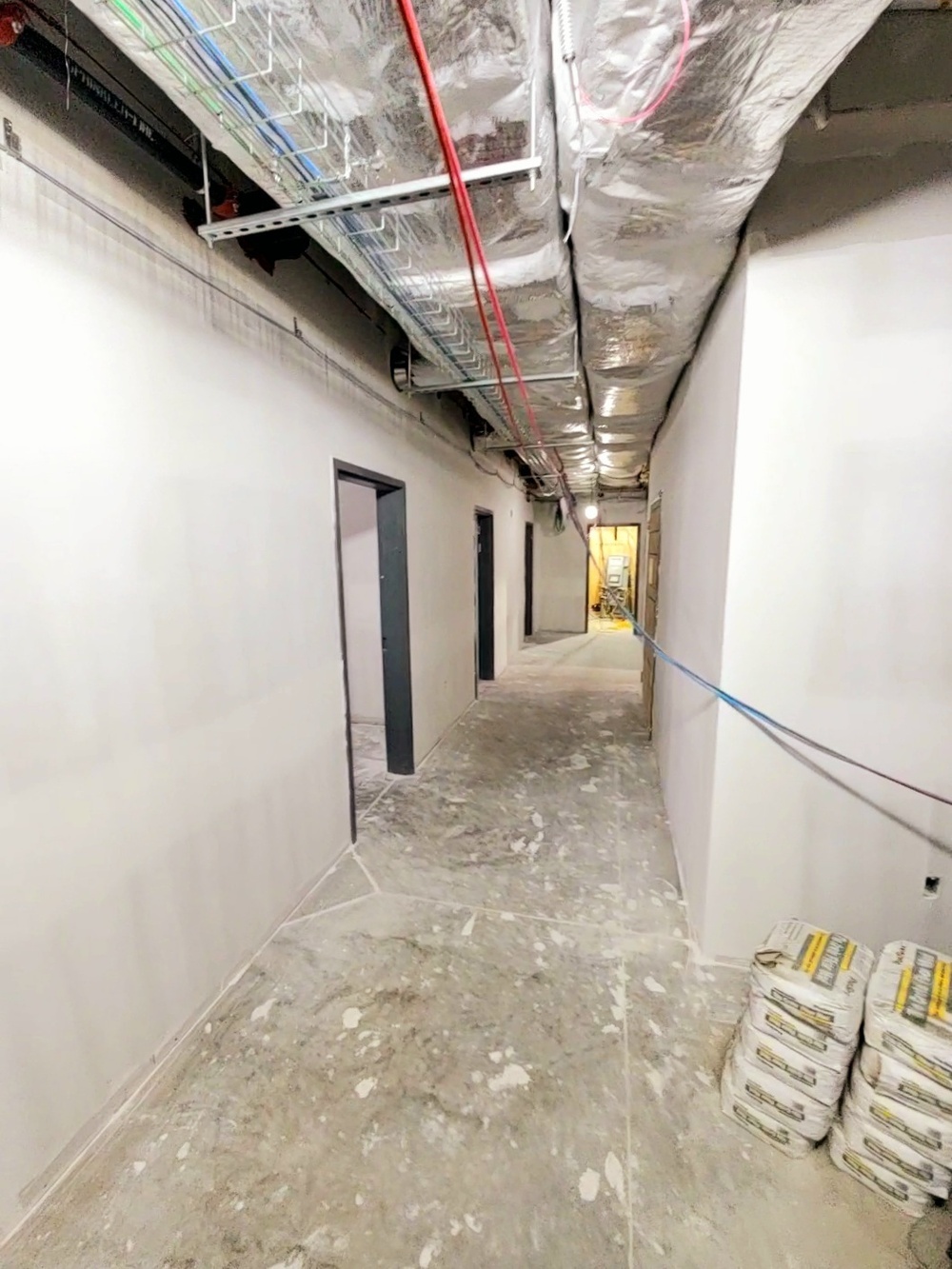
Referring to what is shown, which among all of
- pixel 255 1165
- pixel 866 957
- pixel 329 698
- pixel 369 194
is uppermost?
pixel 369 194

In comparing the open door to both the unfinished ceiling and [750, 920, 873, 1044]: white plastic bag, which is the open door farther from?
[750, 920, 873, 1044]: white plastic bag

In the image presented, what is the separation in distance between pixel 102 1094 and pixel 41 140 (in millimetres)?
2293

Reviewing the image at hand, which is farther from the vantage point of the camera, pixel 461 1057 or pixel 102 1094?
pixel 461 1057

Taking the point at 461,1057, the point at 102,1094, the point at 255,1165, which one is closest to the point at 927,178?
the point at 461,1057

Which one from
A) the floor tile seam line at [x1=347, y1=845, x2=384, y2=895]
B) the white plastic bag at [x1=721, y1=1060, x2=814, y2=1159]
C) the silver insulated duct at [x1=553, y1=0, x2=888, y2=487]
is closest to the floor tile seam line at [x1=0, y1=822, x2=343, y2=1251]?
the floor tile seam line at [x1=347, y1=845, x2=384, y2=895]

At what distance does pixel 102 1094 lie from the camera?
131 centimetres

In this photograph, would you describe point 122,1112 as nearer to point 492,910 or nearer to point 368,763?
point 492,910

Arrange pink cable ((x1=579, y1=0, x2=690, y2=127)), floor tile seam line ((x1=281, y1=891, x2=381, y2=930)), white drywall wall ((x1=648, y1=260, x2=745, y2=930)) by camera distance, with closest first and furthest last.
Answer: pink cable ((x1=579, y1=0, x2=690, y2=127)) < white drywall wall ((x1=648, y1=260, x2=745, y2=930)) < floor tile seam line ((x1=281, y1=891, x2=381, y2=930))

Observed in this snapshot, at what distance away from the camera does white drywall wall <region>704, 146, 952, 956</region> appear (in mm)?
1368

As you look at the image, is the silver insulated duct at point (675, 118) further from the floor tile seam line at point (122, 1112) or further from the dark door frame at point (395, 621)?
the floor tile seam line at point (122, 1112)

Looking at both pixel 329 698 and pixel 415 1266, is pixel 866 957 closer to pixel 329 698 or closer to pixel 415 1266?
pixel 415 1266

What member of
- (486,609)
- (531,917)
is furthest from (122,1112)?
(486,609)

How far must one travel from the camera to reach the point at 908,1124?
3.59 feet

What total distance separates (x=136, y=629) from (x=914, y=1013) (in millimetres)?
2079
